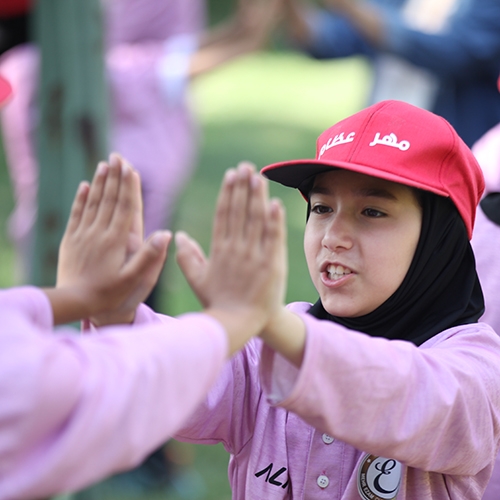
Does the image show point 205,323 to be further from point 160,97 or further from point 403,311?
point 160,97

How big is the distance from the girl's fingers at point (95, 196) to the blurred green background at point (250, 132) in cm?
244

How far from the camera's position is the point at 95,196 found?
60.1 inches

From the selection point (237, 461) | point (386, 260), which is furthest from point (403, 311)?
point (237, 461)

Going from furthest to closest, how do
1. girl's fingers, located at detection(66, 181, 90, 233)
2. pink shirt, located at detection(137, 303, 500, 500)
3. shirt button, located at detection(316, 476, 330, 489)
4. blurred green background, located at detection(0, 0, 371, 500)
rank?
blurred green background, located at detection(0, 0, 371, 500) → shirt button, located at detection(316, 476, 330, 489) → girl's fingers, located at detection(66, 181, 90, 233) → pink shirt, located at detection(137, 303, 500, 500)

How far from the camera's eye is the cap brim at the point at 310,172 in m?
1.65

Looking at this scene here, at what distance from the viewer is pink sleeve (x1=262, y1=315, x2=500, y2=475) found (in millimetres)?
1321

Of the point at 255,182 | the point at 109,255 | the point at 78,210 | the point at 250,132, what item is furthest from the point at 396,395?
the point at 250,132

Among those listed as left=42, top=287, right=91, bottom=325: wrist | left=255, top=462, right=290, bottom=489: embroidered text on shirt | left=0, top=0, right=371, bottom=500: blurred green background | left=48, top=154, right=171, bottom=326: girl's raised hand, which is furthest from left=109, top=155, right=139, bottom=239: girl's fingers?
left=0, top=0, right=371, bottom=500: blurred green background

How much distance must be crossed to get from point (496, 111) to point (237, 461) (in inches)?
89.2

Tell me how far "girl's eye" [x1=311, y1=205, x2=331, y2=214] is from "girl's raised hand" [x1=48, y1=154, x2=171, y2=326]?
1.34 feet

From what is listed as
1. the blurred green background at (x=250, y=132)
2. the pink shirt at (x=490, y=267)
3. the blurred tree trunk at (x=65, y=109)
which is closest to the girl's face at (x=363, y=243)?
the pink shirt at (x=490, y=267)

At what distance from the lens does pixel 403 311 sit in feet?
5.75

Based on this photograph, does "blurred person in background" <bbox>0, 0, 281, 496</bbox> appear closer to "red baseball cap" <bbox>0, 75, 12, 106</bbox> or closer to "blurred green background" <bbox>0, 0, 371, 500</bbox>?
"blurred green background" <bbox>0, 0, 371, 500</bbox>

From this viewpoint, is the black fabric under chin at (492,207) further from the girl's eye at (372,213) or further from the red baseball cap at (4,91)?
the red baseball cap at (4,91)
